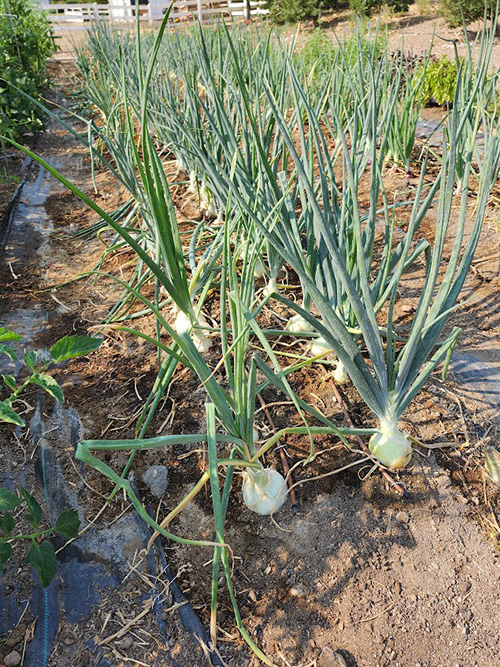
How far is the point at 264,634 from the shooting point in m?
1.05

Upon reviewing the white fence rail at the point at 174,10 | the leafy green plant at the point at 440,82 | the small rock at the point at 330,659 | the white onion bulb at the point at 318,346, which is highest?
the white fence rail at the point at 174,10

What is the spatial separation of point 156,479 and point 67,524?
0.92 feet

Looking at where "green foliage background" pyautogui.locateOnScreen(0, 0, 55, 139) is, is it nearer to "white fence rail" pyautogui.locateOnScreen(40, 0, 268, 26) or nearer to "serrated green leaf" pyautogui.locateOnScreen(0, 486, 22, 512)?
"white fence rail" pyautogui.locateOnScreen(40, 0, 268, 26)

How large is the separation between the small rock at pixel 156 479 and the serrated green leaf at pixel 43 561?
332 millimetres

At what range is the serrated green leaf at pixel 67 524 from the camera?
1.15 m

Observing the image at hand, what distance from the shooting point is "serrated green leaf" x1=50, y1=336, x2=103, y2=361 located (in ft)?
3.87

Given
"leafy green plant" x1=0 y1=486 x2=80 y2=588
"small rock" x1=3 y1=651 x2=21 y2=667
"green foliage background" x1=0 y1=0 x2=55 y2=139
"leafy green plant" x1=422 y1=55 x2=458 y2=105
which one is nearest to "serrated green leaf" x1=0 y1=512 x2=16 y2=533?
"leafy green plant" x1=0 y1=486 x2=80 y2=588

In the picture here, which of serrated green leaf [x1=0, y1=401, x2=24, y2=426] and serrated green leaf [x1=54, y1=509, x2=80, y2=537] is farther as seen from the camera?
serrated green leaf [x1=54, y1=509, x2=80, y2=537]

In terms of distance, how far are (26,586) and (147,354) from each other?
2.77 ft

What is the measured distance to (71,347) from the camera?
1192mm

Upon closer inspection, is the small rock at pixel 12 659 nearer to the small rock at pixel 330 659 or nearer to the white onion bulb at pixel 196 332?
the small rock at pixel 330 659

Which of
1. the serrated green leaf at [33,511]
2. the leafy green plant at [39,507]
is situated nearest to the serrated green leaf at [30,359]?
the leafy green plant at [39,507]

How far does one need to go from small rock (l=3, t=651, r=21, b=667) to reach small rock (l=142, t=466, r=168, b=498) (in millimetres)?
446

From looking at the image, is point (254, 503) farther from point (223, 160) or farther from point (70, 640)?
point (223, 160)
